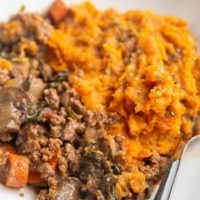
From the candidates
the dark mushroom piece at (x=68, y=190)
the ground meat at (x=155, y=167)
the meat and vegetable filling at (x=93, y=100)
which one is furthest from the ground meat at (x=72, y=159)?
the ground meat at (x=155, y=167)

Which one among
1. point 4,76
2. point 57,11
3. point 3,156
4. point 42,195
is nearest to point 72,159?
point 42,195

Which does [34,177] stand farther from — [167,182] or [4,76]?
[167,182]

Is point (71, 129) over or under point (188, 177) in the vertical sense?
over

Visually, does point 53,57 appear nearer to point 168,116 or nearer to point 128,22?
point 128,22

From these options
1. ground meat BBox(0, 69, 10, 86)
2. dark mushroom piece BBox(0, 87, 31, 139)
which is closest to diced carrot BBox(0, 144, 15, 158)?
dark mushroom piece BBox(0, 87, 31, 139)

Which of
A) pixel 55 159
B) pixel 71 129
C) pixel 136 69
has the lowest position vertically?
pixel 55 159

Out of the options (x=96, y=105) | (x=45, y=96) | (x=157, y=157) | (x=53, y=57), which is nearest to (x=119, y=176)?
(x=157, y=157)

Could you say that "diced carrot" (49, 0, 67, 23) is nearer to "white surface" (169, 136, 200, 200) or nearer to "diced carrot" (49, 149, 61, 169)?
"diced carrot" (49, 149, 61, 169)
